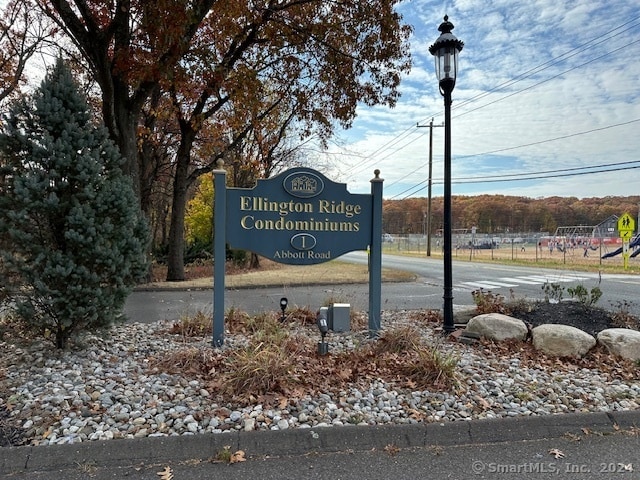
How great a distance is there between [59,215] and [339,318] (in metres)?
3.48

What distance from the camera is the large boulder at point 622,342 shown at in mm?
4926

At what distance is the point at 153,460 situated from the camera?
2928 mm

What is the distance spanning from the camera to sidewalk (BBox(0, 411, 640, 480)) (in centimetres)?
283

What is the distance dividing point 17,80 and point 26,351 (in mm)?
15920

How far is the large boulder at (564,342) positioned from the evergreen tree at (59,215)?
15.5 ft

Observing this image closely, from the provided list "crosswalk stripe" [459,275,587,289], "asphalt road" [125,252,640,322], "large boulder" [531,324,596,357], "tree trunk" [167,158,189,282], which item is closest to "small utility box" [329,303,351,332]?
"asphalt road" [125,252,640,322]

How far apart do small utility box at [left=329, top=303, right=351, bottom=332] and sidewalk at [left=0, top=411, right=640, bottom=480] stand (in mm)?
2734

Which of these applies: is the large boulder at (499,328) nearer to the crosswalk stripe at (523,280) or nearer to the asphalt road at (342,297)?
the asphalt road at (342,297)

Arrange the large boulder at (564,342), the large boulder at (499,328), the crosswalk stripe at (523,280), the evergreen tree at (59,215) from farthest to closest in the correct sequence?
the crosswalk stripe at (523,280) → the large boulder at (499,328) → the large boulder at (564,342) → the evergreen tree at (59,215)

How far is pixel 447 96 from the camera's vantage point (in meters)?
6.30

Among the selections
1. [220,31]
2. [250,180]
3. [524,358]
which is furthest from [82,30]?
[250,180]

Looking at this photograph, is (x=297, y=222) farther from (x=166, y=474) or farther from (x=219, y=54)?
(x=219, y=54)

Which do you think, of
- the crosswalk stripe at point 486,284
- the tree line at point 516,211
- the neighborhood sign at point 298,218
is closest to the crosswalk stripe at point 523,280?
the crosswalk stripe at point 486,284

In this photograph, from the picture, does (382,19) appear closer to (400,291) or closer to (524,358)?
(400,291)
